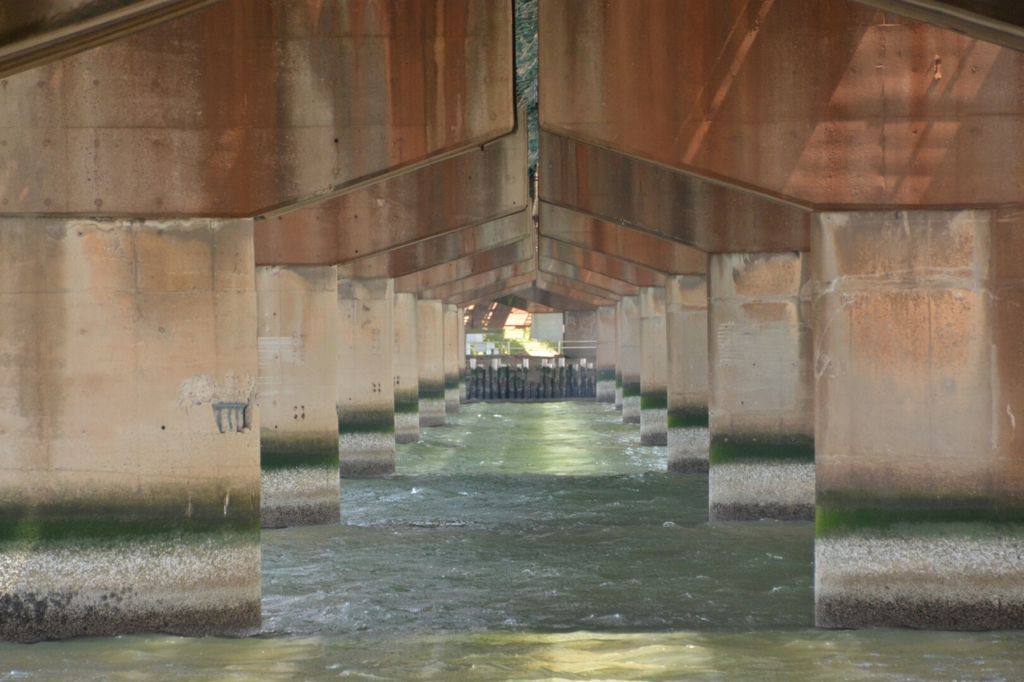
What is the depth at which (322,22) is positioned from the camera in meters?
9.88

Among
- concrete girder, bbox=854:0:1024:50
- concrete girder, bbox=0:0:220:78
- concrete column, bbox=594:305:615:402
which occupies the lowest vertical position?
concrete column, bbox=594:305:615:402

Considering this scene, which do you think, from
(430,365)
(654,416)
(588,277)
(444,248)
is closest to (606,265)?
(654,416)

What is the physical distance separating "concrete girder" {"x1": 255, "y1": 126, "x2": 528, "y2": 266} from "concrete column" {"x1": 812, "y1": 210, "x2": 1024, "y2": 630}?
809 cm

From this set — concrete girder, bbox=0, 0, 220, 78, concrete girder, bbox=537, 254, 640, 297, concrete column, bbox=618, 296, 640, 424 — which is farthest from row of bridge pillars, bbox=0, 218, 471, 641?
concrete column, bbox=618, 296, 640, 424

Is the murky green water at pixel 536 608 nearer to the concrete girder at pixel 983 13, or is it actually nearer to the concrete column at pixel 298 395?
the concrete column at pixel 298 395

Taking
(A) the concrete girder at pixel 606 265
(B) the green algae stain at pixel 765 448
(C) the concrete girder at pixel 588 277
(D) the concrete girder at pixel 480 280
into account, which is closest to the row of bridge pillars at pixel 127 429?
(B) the green algae stain at pixel 765 448

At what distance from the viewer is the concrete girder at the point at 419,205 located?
55.0ft

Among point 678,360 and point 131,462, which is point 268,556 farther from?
point 678,360

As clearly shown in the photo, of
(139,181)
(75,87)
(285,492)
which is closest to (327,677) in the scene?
(139,181)

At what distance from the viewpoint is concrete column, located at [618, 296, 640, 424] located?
118 feet

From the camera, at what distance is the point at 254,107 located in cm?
977

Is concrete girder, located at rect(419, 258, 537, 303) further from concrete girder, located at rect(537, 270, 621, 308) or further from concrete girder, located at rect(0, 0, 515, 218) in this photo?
concrete girder, located at rect(0, 0, 515, 218)

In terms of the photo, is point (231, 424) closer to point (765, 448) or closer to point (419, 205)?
point (765, 448)

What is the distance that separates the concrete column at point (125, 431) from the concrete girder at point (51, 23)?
3.02 meters
